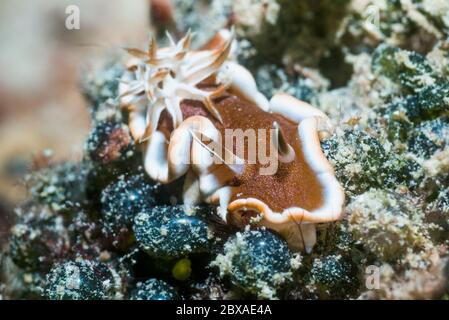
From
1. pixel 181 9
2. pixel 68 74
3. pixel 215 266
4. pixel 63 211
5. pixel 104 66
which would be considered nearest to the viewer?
pixel 215 266

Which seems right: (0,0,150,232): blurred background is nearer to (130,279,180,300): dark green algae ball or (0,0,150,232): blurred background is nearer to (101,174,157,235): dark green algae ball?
(101,174,157,235): dark green algae ball

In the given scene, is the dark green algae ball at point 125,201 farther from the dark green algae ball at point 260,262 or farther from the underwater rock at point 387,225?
→ the underwater rock at point 387,225

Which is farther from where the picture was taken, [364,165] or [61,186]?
[61,186]

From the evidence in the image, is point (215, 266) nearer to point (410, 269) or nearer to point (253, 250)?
point (253, 250)

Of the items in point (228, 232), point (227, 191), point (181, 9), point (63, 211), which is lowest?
point (228, 232)

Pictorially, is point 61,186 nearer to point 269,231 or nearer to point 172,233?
point 172,233

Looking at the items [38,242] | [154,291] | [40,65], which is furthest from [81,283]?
[40,65]

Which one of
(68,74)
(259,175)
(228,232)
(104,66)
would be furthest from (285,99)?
(68,74)
